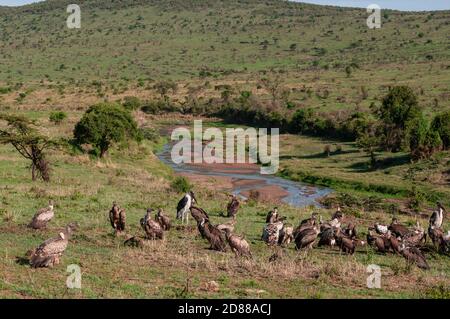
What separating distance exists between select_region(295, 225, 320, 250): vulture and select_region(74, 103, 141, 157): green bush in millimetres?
29956

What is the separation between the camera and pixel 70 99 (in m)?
90.7

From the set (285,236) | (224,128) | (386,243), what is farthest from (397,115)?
(285,236)

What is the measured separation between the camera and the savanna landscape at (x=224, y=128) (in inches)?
606

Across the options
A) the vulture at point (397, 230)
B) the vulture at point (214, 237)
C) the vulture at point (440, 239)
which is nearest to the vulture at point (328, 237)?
the vulture at point (397, 230)

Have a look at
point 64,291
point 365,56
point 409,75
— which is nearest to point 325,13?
point 365,56

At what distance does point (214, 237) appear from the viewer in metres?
18.1

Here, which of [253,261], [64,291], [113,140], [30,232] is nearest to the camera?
[64,291]

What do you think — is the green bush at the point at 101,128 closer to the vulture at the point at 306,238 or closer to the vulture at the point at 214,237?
the vulture at the point at 214,237

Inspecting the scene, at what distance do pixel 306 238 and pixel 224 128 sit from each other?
64.4 meters

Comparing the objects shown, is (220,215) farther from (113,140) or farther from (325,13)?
(325,13)

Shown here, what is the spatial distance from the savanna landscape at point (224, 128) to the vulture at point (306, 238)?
39 cm

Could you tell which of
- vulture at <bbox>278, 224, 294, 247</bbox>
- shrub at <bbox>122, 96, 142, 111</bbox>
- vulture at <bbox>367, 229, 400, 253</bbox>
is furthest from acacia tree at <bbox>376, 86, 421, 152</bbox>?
vulture at <bbox>278, 224, 294, 247</bbox>

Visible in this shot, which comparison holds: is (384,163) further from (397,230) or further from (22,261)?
(22,261)

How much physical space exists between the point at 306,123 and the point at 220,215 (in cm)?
4896
